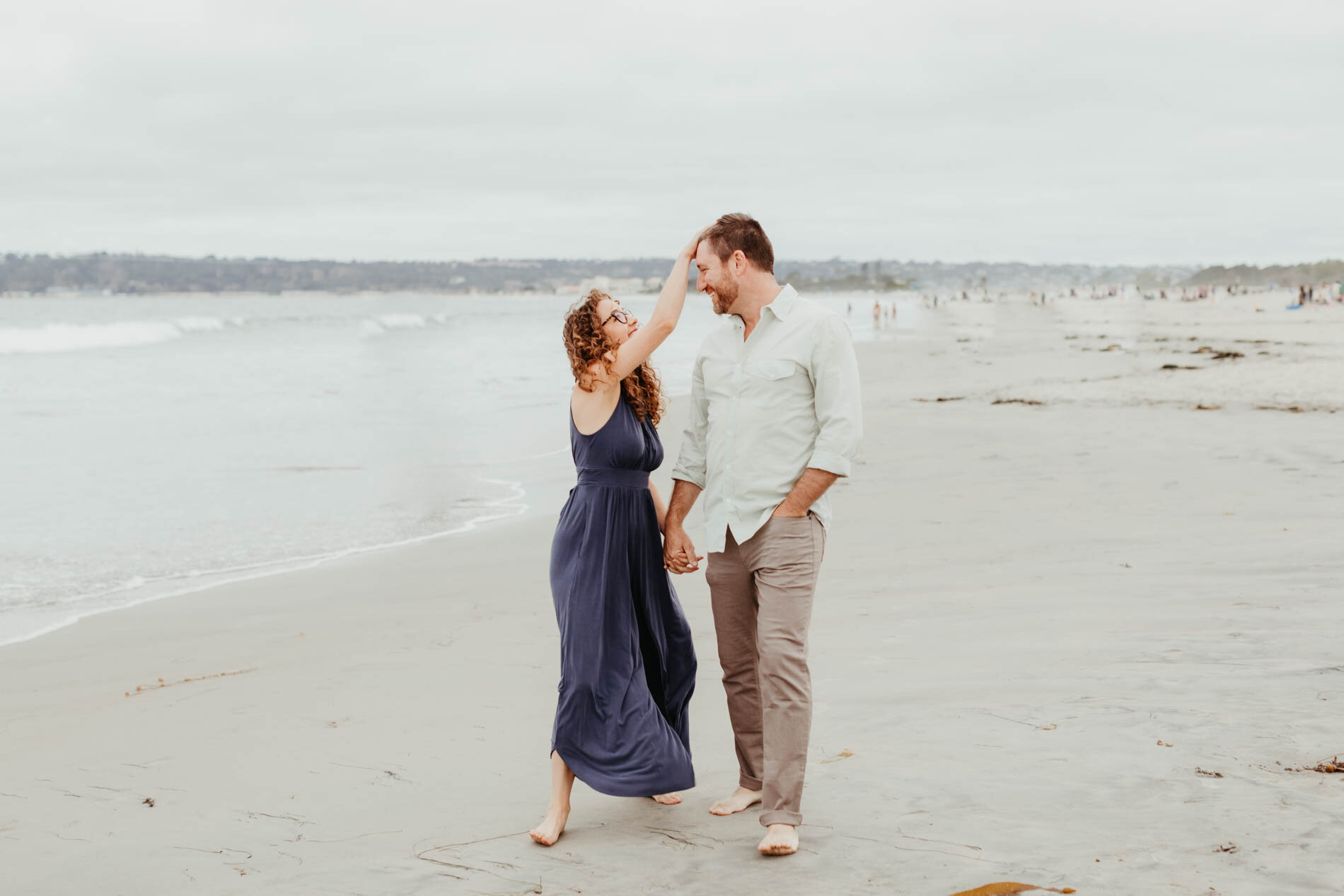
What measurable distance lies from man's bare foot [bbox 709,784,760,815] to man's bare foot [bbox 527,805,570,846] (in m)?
0.50

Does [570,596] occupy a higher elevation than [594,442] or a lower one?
lower

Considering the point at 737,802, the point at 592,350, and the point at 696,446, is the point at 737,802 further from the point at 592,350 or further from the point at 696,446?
the point at 592,350

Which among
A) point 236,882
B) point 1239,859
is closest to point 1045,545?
point 1239,859

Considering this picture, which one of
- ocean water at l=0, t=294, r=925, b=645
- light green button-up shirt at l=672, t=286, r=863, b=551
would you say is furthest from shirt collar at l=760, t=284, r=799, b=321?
ocean water at l=0, t=294, r=925, b=645

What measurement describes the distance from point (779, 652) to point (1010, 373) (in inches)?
840

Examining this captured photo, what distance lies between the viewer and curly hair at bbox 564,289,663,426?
3621 mm

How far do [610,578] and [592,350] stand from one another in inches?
29.0

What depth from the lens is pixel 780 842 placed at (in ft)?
10.8

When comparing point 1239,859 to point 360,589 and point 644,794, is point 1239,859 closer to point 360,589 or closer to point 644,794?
point 644,794

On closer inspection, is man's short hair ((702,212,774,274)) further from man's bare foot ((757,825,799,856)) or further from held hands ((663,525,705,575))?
man's bare foot ((757,825,799,856))

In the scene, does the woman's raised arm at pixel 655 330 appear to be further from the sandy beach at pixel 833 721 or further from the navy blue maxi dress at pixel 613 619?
the sandy beach at pixel 833 721

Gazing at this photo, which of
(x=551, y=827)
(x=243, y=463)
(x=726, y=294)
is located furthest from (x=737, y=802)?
(x=243, y=463)

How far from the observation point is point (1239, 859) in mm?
3008

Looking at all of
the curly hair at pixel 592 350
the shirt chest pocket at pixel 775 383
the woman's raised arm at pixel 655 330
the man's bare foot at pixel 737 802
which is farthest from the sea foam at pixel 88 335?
the shirt chest pocket at pixel 775 383
